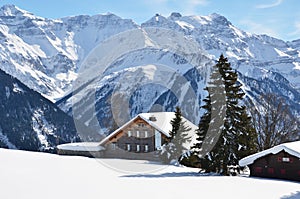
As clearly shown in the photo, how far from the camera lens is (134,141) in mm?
52188

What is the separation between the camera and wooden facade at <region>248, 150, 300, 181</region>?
29.3 metres

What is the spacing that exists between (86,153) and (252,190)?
36333mm

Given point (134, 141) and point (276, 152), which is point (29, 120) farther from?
point (276, 152)

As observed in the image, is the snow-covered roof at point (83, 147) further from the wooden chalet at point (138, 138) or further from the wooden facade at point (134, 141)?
the wooden facade at point (134, 141)

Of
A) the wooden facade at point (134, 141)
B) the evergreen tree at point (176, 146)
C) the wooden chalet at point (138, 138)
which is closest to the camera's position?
the evergreen tree at point (176, 146)

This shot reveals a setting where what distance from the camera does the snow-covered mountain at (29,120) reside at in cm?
15989

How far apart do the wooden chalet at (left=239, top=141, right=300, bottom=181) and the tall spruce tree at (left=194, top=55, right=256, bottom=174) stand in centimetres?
130

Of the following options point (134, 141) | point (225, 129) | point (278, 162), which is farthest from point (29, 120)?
point (225, 129)

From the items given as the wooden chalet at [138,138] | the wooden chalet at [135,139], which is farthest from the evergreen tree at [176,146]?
the wooden chalet at [135,139]

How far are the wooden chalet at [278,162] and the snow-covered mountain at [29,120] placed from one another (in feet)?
435

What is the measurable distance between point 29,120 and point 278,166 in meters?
159

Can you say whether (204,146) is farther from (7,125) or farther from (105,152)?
(7,125)

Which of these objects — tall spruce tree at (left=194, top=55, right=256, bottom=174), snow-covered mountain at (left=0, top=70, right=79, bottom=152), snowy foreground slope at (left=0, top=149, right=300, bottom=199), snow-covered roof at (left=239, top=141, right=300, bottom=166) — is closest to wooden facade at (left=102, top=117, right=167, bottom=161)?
snow-covered roof at (left=239, top=141, right=300, bottom=166)

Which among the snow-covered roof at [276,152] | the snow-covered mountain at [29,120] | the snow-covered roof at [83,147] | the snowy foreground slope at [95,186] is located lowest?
the snowy foreground slope at [95,186]
